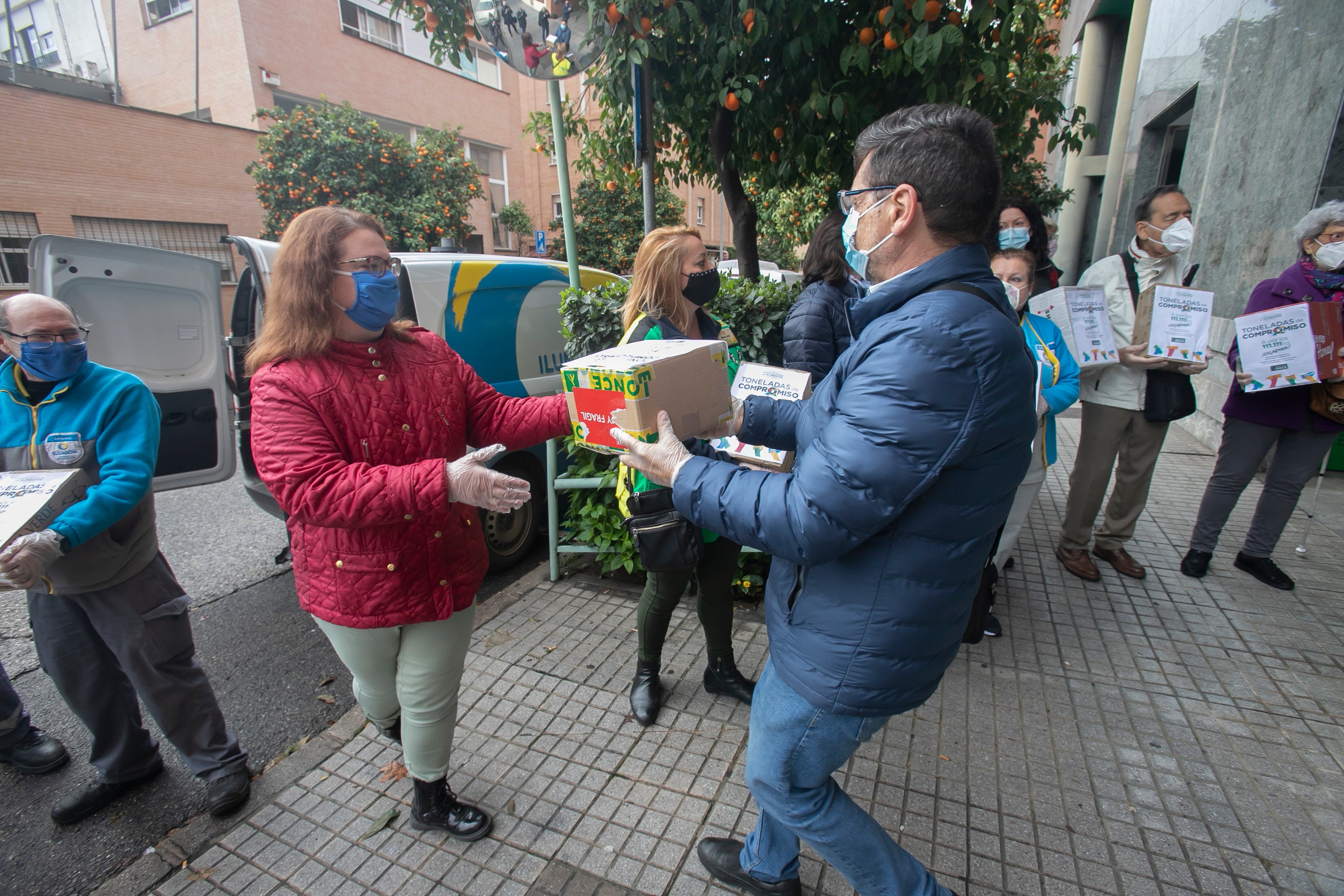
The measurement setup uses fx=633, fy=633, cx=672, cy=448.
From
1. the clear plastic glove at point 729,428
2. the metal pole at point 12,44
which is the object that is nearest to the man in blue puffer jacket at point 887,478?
the clear plastic glove at point 729,428

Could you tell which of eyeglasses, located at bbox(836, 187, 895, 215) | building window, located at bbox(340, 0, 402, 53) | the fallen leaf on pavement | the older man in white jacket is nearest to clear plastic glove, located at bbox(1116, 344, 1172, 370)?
the older man in white jacket

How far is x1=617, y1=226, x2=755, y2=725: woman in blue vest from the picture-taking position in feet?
8.43

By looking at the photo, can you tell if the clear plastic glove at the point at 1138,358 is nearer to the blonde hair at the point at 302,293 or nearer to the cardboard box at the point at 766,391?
the cardboard box at the point at 766,391

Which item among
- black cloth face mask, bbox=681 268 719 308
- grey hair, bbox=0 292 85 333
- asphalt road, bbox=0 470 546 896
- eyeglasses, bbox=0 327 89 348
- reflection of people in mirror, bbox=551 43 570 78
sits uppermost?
reflection of people in mirror, bbox=551 43 570 78

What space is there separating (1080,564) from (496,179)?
24.8 meters

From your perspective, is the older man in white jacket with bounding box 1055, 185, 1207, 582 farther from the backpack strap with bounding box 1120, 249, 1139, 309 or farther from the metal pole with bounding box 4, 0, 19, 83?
the metal pole with bounding box 4, 0, 19, 83

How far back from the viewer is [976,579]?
54.9 inches

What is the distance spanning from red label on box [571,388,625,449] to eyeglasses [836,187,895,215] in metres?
0.69

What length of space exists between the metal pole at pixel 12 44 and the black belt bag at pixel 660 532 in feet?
67.5

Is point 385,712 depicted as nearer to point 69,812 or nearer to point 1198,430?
point 69,812

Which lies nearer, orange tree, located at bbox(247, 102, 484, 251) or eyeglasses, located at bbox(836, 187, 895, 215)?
eyeglasses, located at bbox(836, 187, 895, 215)

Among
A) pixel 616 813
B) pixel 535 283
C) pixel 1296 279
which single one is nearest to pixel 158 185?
pixel 535 283

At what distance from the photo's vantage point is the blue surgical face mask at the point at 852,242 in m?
1.38

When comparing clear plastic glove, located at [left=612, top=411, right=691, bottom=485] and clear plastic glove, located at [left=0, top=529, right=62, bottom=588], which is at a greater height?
clear plastic glove, located at [left=612, top=411, right=691, bottom=485]
